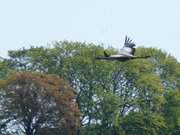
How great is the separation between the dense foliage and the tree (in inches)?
283

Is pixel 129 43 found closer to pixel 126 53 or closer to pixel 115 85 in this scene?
pixel 126 53

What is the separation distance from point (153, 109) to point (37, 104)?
15.8 meters

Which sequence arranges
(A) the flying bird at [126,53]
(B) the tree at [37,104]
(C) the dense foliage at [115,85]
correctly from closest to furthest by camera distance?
(A) the flying bird at [126,53]
(B) the tree at [37,104]
(C) the dense foliage at [115,85]

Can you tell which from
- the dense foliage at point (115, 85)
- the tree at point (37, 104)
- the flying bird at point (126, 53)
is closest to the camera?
the flying bird at point (126, 53)

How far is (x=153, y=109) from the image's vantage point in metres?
99.7

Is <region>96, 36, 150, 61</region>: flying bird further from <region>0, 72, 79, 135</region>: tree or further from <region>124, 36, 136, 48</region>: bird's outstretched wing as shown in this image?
<region>0, 72, 79, 135</region>: tree

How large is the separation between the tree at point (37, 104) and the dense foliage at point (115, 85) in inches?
283

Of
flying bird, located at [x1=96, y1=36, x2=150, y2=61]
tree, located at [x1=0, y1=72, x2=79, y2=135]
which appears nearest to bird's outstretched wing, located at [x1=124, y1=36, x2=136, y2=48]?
flying bird, located at [x1=96, y1=36, x2=150, y2=61]

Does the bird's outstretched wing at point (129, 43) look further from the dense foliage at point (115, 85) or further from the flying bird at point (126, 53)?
the dense foliage at point (115, 85)

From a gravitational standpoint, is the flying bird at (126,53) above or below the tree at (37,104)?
above

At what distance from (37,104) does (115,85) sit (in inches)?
593

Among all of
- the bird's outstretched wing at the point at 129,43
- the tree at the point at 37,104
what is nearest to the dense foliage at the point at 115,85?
the tree at the point at 37,104

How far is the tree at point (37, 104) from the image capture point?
87.3 m

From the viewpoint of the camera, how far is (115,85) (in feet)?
332
